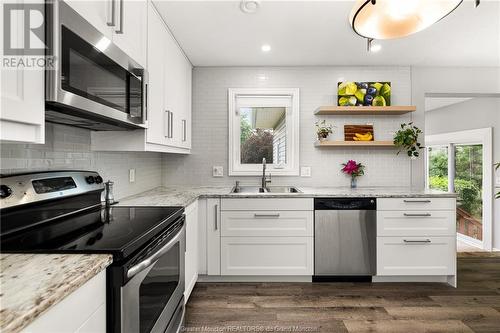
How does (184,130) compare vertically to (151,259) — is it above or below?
above

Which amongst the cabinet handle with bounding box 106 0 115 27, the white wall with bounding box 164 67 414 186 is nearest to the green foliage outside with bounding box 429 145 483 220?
the white wall with bounding box 164 67 414 186

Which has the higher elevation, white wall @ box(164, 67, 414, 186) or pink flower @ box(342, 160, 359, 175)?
white wall @ box(164, 67, 414, 186)

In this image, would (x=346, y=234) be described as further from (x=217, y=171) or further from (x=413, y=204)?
(x=217, y=171)

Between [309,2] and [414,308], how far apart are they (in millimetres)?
2463

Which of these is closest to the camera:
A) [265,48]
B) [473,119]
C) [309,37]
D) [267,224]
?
[309,37]

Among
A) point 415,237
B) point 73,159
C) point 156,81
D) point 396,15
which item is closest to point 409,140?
point 415,237

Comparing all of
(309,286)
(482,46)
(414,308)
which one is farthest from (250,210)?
(482,46)

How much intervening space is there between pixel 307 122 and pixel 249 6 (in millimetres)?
1562

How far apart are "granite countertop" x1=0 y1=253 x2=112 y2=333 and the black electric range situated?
6cm

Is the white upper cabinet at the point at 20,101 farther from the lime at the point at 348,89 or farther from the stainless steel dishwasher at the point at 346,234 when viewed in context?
the lime at the point at 348,89

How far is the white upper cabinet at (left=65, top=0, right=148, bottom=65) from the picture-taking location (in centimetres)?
124

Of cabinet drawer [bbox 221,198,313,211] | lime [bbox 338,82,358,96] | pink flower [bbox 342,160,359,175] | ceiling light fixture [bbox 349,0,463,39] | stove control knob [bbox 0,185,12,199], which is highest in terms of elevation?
lime [bbox 338,82,358,96]

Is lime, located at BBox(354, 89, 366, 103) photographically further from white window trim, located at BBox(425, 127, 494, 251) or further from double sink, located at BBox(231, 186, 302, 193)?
white window trim, located at BBox(425, 127, 494, 251)

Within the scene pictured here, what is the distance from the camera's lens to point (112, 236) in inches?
46.1
